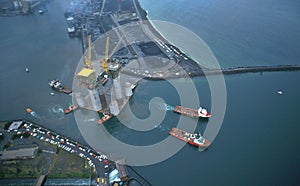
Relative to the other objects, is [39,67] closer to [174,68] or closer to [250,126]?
[174,68]

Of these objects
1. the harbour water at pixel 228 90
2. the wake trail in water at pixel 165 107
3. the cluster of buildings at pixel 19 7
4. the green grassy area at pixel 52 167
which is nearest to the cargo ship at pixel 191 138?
the harbour water at pixel 228 90

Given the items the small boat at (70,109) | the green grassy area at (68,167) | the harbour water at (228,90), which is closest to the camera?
the green grassy area at (68,167)

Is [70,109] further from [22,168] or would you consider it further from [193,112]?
[193,112]

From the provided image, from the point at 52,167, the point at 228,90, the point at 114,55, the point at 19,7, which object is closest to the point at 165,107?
the point at 228,90

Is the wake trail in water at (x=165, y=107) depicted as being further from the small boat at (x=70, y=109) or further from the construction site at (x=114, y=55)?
the small boat at (x=70, y=109)

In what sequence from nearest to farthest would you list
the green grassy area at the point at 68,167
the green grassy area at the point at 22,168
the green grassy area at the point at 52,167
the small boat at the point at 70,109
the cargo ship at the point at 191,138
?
the green grassy area at the point at 68,167
the green grassy area at the point at 52,167
the green grassy area at the point at 22,168
the cargo ship at the point at 191,138
the small boat at the point at 70,109

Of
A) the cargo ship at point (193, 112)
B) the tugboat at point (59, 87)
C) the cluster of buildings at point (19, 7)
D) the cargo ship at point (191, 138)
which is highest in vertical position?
the cluster of buildings at point (19, 7)

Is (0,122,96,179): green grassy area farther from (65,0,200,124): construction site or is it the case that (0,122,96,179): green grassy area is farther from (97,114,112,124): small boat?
(65,0,200,124): construction site
